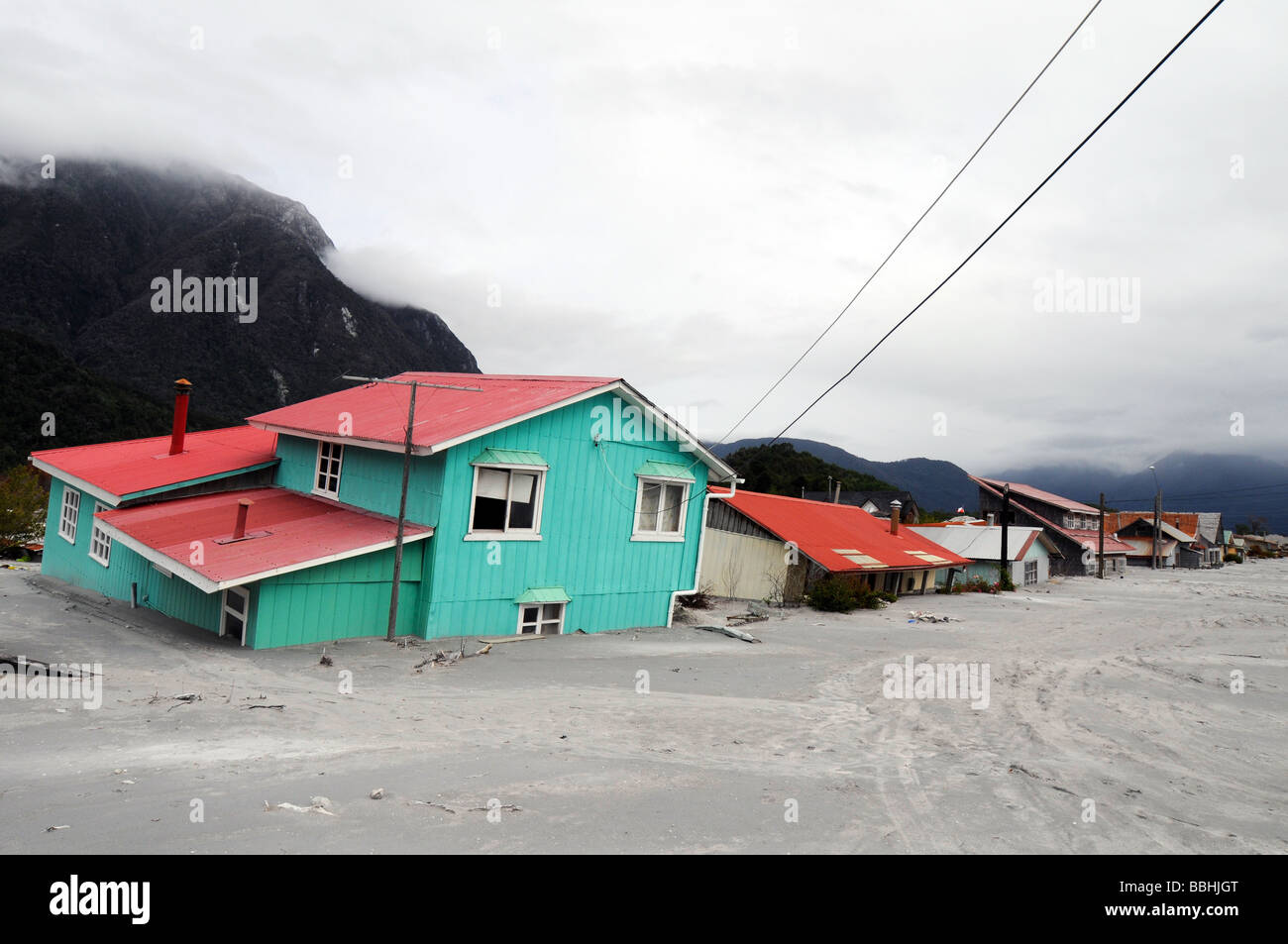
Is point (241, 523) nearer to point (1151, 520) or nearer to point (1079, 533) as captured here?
point (1079, 533)

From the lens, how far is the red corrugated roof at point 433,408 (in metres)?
15.0

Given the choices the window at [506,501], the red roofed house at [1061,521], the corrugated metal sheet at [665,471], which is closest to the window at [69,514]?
the window at [506,501]

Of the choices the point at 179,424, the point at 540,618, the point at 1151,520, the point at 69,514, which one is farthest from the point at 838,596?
the point at 1151,520

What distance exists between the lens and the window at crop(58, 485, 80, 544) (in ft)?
69.2

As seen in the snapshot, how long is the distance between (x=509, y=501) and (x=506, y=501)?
65mm

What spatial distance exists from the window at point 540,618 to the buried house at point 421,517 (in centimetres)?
5

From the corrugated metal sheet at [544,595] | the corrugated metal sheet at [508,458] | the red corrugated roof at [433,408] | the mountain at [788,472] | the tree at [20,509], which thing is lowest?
the tree at [20,509]

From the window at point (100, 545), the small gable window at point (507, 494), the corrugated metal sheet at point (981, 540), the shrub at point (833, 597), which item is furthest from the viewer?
the corrugated metal sheet at point (981, 540)

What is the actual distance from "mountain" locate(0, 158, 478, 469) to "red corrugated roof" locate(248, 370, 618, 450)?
4757cm

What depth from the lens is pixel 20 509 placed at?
108 ft

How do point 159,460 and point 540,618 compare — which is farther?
point 159,460

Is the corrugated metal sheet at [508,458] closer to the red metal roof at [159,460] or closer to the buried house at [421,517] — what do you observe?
the buried house at [421,517]

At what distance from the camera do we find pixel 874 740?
968 centimetres
